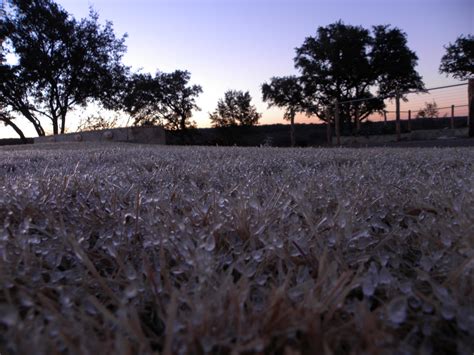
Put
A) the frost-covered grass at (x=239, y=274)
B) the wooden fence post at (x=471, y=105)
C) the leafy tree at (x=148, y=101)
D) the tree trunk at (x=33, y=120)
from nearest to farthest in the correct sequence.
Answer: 1. the frost-covered grass at (x=239, y=274)
2. the wooden fence post at (x=471, y=105)
3. the tree trunk at (x=33, y=120)
4. the leafy tree at (x=148, y=101)

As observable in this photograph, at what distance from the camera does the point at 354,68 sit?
26.7m

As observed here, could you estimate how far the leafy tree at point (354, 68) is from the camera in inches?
1025

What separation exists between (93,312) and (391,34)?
2978cm

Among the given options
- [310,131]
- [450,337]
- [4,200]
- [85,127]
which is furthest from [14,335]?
[310,131]

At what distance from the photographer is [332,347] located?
46 cm

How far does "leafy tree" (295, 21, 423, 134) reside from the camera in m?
26.0

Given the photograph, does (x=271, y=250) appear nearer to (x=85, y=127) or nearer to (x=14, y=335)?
(x=14, y=335)

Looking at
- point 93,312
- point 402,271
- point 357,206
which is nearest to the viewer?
point 93,312

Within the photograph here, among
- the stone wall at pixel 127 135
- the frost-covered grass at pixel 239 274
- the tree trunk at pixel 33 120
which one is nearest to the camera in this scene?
the frost-covered grass at pixel 239 274

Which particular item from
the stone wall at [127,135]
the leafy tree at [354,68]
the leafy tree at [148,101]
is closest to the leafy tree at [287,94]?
the leafy tree at [354,68]

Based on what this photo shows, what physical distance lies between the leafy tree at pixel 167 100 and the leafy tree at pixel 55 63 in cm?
703

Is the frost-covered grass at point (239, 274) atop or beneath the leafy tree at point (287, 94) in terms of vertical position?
beneath

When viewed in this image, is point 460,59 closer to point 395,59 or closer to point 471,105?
point 395,59

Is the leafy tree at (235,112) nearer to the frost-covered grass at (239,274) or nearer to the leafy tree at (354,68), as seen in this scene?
the leafy tree at (354,68)
